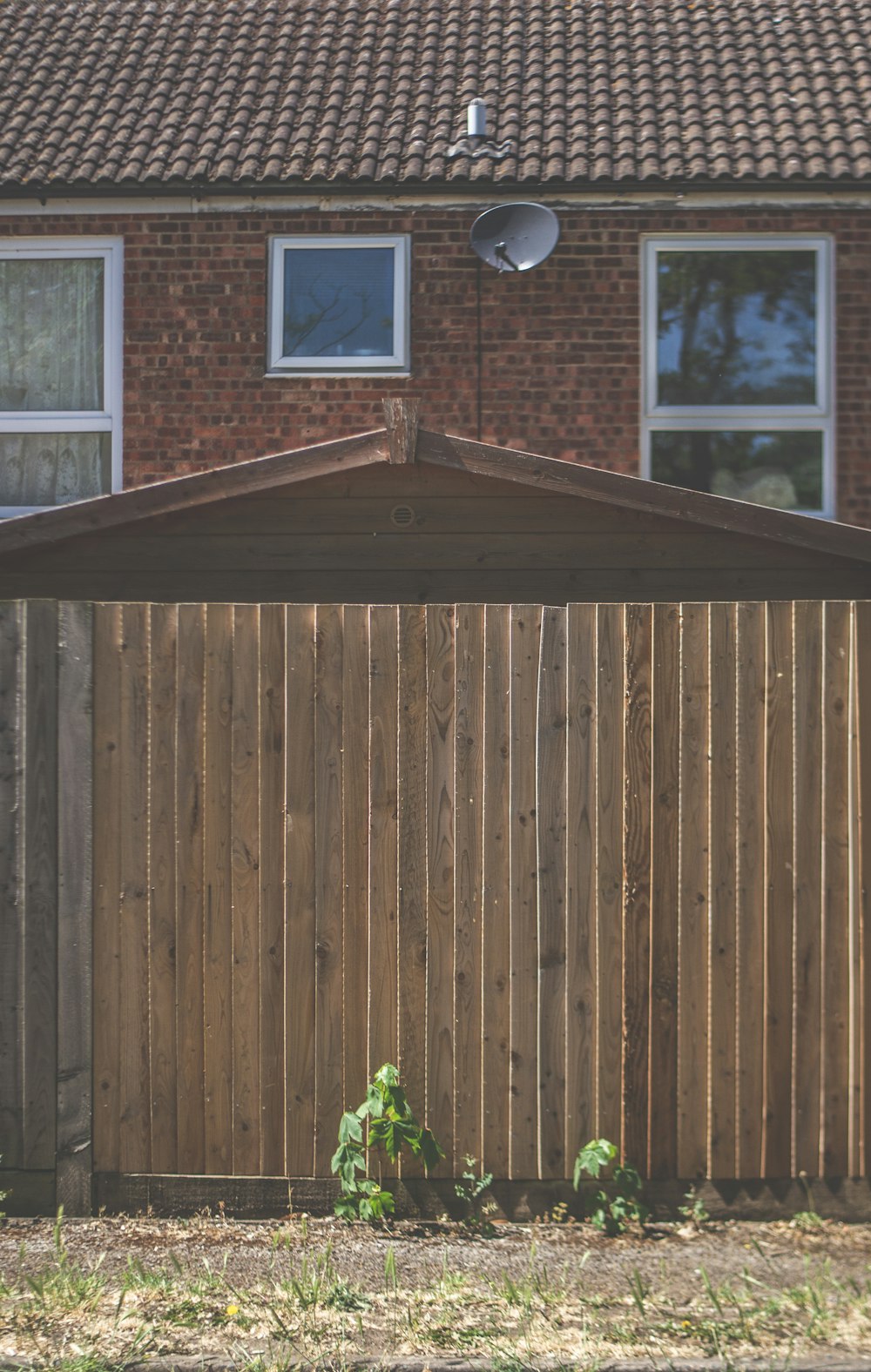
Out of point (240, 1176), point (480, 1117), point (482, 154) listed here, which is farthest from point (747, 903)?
point (482, 154)

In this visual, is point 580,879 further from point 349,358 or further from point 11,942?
point 349,358

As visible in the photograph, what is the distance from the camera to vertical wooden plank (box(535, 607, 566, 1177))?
4.74 metres

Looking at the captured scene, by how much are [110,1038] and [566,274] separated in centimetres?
621

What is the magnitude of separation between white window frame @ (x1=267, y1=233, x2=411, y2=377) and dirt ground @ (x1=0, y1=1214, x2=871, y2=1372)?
592 centimetres

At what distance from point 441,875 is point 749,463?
5.18 meters

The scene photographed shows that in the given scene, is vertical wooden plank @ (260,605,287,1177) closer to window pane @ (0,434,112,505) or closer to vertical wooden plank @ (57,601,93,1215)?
vertical wooden plank @ (57,601,93,1215)

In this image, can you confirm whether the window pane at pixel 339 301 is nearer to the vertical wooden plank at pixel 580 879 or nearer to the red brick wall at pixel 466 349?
the red brick wall at pixel 466 349

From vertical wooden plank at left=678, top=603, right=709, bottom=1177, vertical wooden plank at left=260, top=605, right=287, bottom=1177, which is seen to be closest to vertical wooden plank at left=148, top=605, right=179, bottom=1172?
vertical wooden plank at left=260, top=605, right=287, bottom=1177

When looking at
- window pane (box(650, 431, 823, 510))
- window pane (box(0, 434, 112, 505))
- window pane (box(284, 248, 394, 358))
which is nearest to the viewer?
window pane (box(650, 431, 823, 510))

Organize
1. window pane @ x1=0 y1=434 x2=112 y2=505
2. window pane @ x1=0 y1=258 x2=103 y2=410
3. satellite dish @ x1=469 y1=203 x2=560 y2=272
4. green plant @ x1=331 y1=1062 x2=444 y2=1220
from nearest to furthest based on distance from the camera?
green plant @ x1=331 y1=1062 x2=444 y2=1220
satellite dish @ x1=469 y1=203 x2=560 y2=272
window pane @ x1=0 y1=434 x2=112 y2=505
window pane @ x1=0 y1=258 x2=103 y2=410

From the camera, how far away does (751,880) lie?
4.76 meters

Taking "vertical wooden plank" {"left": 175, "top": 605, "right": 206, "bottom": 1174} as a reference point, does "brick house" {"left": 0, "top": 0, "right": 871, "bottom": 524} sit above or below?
above

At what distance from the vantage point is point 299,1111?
187 inches

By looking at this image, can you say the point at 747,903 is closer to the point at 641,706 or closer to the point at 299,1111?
the point at 641,706
